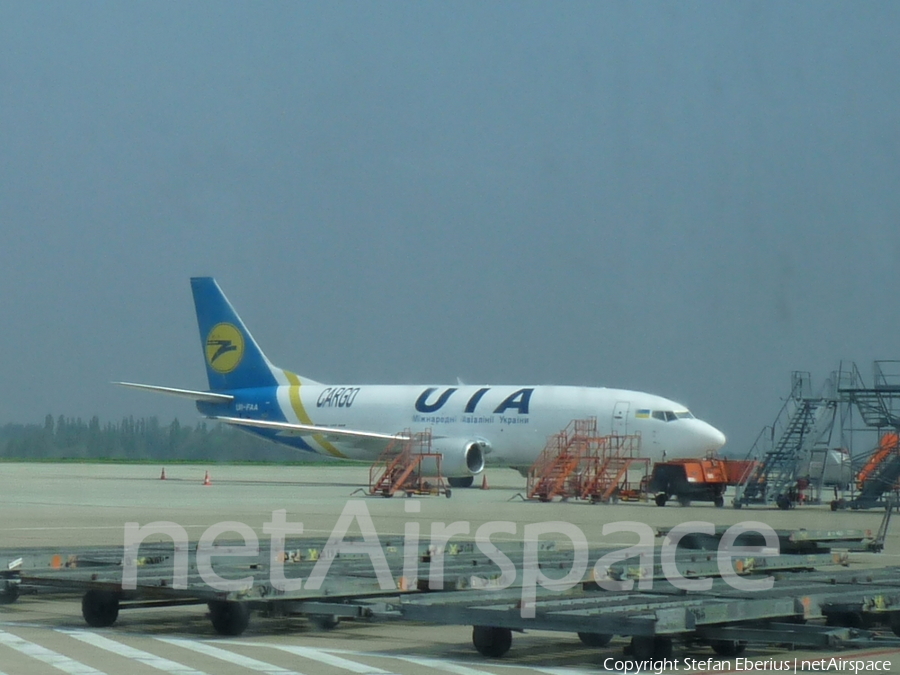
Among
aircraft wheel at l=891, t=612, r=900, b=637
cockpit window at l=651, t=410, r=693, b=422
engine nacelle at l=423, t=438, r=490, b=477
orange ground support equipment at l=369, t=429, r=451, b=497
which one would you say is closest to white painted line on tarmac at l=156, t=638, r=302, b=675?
aircraft wheel at l=891, t=612, r=900, b=637

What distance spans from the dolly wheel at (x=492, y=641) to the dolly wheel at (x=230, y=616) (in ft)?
7.07

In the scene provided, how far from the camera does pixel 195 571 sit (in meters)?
11.9

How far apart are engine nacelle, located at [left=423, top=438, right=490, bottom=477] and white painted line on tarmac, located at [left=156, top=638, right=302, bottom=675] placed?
3002cm

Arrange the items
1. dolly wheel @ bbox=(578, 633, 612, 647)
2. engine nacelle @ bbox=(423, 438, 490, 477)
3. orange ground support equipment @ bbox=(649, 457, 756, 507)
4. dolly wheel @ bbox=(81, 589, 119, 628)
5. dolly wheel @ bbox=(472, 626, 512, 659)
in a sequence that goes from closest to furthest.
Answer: dolly wheel @ bbox=(472, 626, 512, 659), dolly wheel @ bbox=(578, 633, 612, 647), dolly wheel @ bbox=(81, 589, 119, 628), orange ground support equipment @ bbox=(649, 457, 756, 507), engine nacelle @ bbox=(423, 438, 490, 477)

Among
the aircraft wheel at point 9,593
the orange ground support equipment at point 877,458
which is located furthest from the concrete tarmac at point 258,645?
the orange ground support equipment at point 877,458

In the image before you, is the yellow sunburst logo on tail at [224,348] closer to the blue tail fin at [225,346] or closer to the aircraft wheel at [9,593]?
the blue tail fin at [225,346]

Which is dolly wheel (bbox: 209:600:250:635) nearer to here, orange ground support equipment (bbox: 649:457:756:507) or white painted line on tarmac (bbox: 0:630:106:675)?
white painted line on tarmac (bbox: 0:630:106:675)

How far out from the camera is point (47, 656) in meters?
9.56

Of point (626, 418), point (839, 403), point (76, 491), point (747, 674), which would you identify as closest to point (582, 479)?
point (626, 418)

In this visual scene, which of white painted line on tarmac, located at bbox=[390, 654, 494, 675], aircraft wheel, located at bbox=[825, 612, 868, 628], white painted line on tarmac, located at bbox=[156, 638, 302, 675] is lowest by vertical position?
white painted line on tarmac, located at bbox=[390, 654, 494, 675]

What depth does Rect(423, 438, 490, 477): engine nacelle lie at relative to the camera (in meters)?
40.7

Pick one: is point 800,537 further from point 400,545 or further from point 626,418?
point 626,418

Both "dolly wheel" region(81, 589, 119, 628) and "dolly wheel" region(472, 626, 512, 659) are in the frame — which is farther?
"dolly wheel" region(81, 589, 119, 628)

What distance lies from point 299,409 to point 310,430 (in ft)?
11.7
